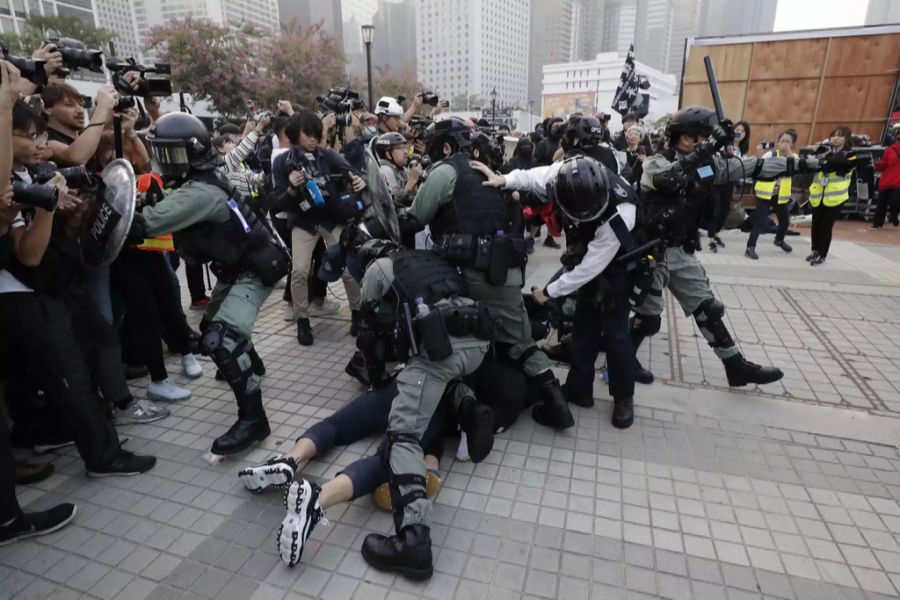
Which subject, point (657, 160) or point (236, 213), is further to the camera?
point (657, 160)

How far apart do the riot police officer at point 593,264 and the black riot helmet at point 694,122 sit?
0.82 m

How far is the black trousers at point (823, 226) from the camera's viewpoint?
7.46m

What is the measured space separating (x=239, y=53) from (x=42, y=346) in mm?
26893

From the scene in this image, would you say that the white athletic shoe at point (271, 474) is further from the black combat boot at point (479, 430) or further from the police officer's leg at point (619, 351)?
the police officer's leg at point (619, 351)

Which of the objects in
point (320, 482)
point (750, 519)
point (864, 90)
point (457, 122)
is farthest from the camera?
point (864, 90)

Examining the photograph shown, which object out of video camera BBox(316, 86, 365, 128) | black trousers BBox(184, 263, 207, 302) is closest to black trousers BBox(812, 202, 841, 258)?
video camera BBox(316, 86, 365, 128)

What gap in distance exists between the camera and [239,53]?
82.7 ft

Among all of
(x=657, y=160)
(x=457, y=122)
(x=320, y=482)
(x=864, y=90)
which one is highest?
(x=864, y=90)

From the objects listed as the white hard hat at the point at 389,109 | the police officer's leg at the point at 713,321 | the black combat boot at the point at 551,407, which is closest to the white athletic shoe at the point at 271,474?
the black combat boot at the point at 551,407

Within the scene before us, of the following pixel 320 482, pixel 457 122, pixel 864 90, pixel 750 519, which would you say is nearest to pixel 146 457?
pixel 320 482

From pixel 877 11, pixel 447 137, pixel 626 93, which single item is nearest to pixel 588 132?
pixel 447 137

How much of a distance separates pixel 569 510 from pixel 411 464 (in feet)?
2.92

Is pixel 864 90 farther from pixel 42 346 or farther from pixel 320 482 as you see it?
pixel 42 346

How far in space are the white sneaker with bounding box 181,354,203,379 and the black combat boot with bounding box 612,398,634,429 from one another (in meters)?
3.23
